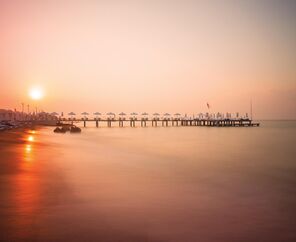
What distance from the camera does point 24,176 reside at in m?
19.4

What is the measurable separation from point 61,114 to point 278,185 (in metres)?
168

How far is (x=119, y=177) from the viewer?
830 inches

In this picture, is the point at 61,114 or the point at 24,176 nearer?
the point at 24,176

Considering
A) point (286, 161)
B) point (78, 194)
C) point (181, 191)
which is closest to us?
point (78, 194)

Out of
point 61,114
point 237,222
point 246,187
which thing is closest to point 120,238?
point 237,222

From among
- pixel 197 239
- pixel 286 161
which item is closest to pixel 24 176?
pixel 197 239

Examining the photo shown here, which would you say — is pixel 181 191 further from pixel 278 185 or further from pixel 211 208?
pixel 278 185

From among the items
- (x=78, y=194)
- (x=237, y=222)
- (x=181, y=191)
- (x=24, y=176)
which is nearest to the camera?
(x=237, y=222)

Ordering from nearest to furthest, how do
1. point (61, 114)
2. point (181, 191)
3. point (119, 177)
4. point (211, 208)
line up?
point (211, 208) < point (181, 191) < point (119, 177) < point (61, 114)

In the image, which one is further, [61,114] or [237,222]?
[61,114]

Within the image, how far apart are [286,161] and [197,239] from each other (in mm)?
24482

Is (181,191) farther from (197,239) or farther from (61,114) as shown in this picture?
(61,114)

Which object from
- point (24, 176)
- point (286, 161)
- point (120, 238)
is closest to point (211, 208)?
point (120, 238)

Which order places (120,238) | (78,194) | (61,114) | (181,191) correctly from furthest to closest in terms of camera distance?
(61,114), (181,191), (78,194), (120,238)
